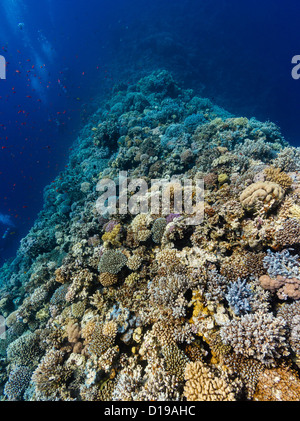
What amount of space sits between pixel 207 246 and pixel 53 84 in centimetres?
10708

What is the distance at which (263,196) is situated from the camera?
15.3ft

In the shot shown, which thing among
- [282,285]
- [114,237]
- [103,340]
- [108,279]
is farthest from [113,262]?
[282,285]

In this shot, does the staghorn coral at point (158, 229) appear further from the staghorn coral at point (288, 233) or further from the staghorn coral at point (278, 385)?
the staghorn coral at point (278, 385)

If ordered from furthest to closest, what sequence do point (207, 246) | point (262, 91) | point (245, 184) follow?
1. point (262, 91)
2. point (245, 184)
3. point (207, 246)

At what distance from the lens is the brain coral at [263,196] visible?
15.3ft

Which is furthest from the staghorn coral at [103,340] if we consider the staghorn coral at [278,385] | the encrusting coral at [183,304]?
the staghorn coral at [278,385]

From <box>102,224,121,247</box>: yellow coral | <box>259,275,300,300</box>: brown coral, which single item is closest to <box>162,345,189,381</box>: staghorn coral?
<box>259,275,300,300</box>: brown coral

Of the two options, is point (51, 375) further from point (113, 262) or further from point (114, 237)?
point (114, 237)

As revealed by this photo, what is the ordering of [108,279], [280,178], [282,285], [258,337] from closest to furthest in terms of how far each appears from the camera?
[258,337], [282,285], [280,178], [108,279]

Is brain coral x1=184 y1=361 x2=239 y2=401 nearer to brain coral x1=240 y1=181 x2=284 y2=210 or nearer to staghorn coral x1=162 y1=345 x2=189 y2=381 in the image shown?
staghorn coral x1=162 y1=345 x2=189 y2=381

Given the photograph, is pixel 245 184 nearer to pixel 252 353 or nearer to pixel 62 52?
pixel 252 353

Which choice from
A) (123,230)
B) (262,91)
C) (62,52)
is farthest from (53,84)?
(123,230)
